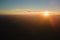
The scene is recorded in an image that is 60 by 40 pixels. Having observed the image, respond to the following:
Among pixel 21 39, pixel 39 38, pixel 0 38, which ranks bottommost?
pixel 0 38

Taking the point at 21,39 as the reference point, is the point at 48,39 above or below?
above

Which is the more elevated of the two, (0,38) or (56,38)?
(56,38)

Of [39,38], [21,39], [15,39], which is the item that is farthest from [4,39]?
[39,38]

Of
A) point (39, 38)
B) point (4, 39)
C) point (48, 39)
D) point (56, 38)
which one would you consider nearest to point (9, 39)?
point (4, 39)

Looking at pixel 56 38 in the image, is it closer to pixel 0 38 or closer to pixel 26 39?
pixel 26 39

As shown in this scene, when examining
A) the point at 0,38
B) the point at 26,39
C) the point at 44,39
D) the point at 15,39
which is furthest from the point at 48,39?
the point at 0,38

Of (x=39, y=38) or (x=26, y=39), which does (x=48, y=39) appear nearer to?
(x=39, y=38)

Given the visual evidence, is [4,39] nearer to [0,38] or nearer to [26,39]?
[0,38]

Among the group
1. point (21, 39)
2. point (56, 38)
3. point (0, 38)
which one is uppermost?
point (56, 38)
